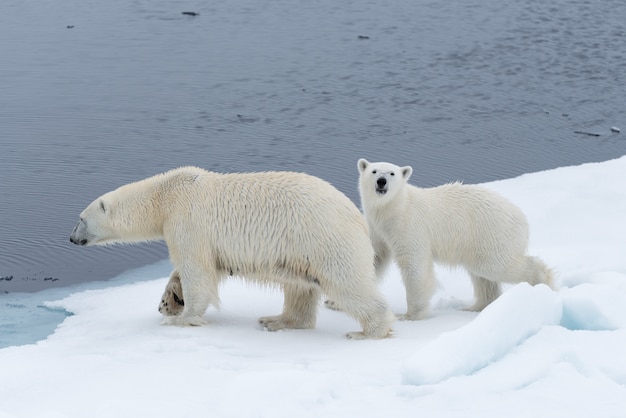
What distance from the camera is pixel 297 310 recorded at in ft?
19.7

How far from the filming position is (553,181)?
968cm

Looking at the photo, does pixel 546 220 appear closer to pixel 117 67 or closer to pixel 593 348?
pixel 593 348

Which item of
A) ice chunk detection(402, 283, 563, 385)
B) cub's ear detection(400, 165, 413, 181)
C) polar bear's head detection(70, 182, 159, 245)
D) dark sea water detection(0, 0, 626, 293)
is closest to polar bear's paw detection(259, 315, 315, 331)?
polar bear's head detection(70, 182, 159, 245)

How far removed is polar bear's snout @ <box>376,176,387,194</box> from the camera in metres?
6.35

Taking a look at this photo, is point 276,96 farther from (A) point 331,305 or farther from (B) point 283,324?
(B) point 283,324

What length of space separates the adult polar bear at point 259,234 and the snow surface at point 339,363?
235mm

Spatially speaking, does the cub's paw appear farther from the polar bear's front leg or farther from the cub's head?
the cub's head

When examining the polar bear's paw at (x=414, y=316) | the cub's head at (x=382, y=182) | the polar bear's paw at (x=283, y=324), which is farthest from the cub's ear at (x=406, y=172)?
the polar bear's paw at (x=283, y=324)

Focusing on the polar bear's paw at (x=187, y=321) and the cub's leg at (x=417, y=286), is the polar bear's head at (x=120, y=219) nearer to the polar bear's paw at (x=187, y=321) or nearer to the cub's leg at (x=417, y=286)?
the polar bear's paw at (x=187, y=321)

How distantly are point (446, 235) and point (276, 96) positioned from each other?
6.83 meters

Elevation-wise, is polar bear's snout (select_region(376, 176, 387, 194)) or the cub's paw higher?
polar bear's snout (select_region(376, 176, 387, 194))

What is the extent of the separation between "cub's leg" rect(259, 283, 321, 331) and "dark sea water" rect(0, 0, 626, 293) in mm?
2599

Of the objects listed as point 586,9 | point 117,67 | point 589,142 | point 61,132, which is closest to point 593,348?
point 589,142

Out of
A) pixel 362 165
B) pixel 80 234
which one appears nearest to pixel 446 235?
pixel 362 165
